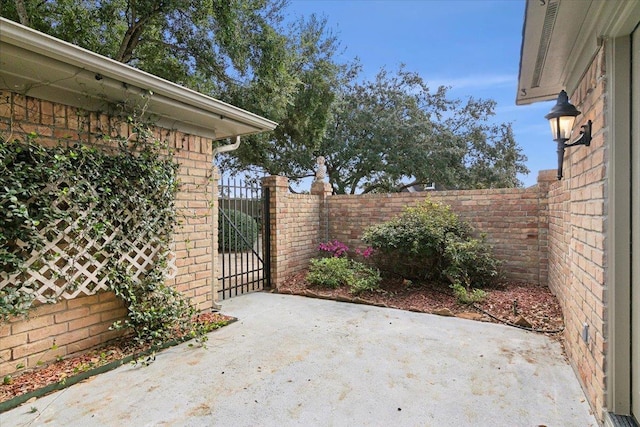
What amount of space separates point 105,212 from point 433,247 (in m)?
4.59

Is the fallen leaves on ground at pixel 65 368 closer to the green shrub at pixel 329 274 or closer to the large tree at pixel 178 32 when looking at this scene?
the green shrub at pixel 329 274

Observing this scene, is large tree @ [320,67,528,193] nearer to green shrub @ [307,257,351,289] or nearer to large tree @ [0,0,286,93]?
large tree @ [0,0,286,93]

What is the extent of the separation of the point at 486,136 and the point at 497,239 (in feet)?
33.0

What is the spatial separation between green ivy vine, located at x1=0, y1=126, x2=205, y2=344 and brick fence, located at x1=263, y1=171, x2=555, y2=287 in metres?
2.55

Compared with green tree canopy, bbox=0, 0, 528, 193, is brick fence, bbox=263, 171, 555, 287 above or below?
below

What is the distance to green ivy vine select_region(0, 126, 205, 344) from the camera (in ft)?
8.18

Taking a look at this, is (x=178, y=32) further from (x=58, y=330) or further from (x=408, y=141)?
(x=408, y=141)

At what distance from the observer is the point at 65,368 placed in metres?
2.86

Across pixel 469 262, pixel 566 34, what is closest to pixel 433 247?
pixel 469 262

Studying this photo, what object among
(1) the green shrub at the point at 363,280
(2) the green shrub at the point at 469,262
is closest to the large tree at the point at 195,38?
(1) the green shrub at the point at 363,280

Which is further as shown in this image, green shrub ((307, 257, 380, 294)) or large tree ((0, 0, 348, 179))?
large tree ((0, 0, 348, 179))

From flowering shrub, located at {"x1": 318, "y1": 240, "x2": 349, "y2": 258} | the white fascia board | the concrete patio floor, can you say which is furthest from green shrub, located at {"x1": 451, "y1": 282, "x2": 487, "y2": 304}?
the white fascia board

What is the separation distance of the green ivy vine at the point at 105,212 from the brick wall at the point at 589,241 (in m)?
3.55

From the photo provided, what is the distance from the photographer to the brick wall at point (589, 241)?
6.70 feet
